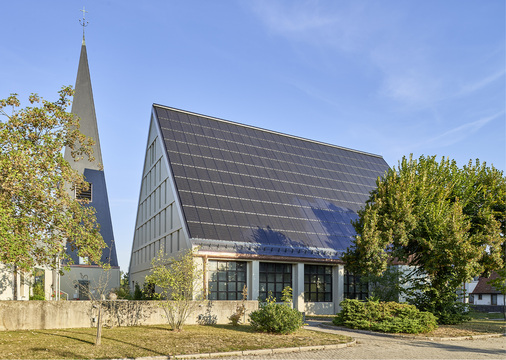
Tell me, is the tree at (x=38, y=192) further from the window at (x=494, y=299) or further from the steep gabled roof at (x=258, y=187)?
the window at (x=494, y=299)

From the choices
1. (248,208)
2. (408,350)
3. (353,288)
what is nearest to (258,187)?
(248,208)

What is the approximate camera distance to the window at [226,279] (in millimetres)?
29016

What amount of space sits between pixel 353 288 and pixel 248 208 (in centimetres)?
1024

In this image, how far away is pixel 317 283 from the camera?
32719mm

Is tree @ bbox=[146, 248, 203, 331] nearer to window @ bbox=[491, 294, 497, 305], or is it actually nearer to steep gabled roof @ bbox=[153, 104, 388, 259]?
steep gabled roof @ bbox=[153, 104, 388, 259]

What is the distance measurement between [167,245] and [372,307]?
57.2ft

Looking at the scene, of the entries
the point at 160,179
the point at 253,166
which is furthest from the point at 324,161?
the point at 160,179

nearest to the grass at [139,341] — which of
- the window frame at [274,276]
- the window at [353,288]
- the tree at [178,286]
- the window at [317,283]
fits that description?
the tree at [178,286]

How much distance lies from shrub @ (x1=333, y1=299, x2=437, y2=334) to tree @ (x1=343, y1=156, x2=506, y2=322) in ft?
7.31

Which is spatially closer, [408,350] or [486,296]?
[408,350]

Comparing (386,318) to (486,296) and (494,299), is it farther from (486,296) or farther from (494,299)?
(486,296)

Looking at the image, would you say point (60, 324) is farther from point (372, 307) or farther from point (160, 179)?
point (160, 179)

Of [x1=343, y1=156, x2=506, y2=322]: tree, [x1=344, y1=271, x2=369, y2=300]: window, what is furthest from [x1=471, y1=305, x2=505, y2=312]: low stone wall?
[x1=343, y1=156, x2=506, y2=322]: tree

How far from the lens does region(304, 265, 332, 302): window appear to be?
32219 mm
